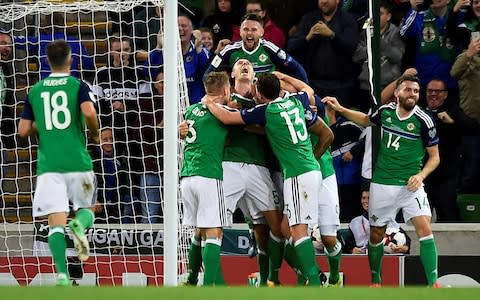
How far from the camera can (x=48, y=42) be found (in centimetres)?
1225

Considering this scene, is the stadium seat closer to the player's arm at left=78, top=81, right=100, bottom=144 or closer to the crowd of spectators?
the crowd of spectators

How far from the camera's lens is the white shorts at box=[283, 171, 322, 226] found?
1040cm

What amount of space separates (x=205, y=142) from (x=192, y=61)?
2.24 metres

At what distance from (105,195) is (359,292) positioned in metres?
5.62

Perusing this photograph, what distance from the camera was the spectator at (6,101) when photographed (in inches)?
482

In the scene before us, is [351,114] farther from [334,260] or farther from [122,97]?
[122,97]

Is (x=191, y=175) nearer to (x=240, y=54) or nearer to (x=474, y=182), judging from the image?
(x=240, y=54)

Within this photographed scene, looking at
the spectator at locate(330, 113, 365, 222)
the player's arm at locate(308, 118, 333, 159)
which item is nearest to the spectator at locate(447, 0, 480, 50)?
the spectator at locate(330, 113, 365, 222)

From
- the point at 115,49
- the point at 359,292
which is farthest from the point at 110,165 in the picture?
the point at 359,292

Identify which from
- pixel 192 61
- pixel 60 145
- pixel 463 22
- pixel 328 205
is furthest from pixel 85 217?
pixel 463 22

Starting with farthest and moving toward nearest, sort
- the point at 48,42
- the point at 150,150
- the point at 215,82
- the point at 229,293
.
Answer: the point at 150,150 → the point at 48,42 → the point at 215,82 → the point at 229,293

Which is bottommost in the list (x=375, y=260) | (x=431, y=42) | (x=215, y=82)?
(x=375, y=260)

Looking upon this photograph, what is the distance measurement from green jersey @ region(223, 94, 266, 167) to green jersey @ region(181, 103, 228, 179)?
30cm

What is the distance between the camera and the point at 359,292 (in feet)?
23.5
